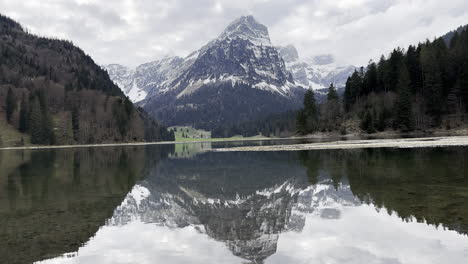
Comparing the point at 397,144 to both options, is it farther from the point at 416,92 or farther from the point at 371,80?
the point at 371,80

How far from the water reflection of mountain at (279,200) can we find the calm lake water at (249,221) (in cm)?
7

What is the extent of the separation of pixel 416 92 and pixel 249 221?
141428 millimetres

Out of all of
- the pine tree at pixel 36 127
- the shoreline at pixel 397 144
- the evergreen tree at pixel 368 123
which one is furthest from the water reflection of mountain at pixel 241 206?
the pine tree at pixel 36 127

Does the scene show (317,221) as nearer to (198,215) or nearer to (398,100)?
(198,215)

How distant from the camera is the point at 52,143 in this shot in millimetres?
194000

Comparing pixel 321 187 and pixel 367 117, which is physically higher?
pixel 367 117

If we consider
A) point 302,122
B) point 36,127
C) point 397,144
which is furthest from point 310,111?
point 36,127

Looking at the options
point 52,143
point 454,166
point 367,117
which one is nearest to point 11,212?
point 454,166

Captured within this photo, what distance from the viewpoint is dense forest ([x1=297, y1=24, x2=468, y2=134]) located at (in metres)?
122

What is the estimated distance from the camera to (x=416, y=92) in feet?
446

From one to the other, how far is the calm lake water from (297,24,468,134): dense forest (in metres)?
108

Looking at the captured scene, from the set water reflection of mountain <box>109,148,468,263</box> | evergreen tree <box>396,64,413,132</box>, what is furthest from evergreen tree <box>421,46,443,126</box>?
water reflection of mountain <box>109,148,468,263</box>

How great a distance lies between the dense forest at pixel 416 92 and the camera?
122 m

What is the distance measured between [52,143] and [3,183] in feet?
591
